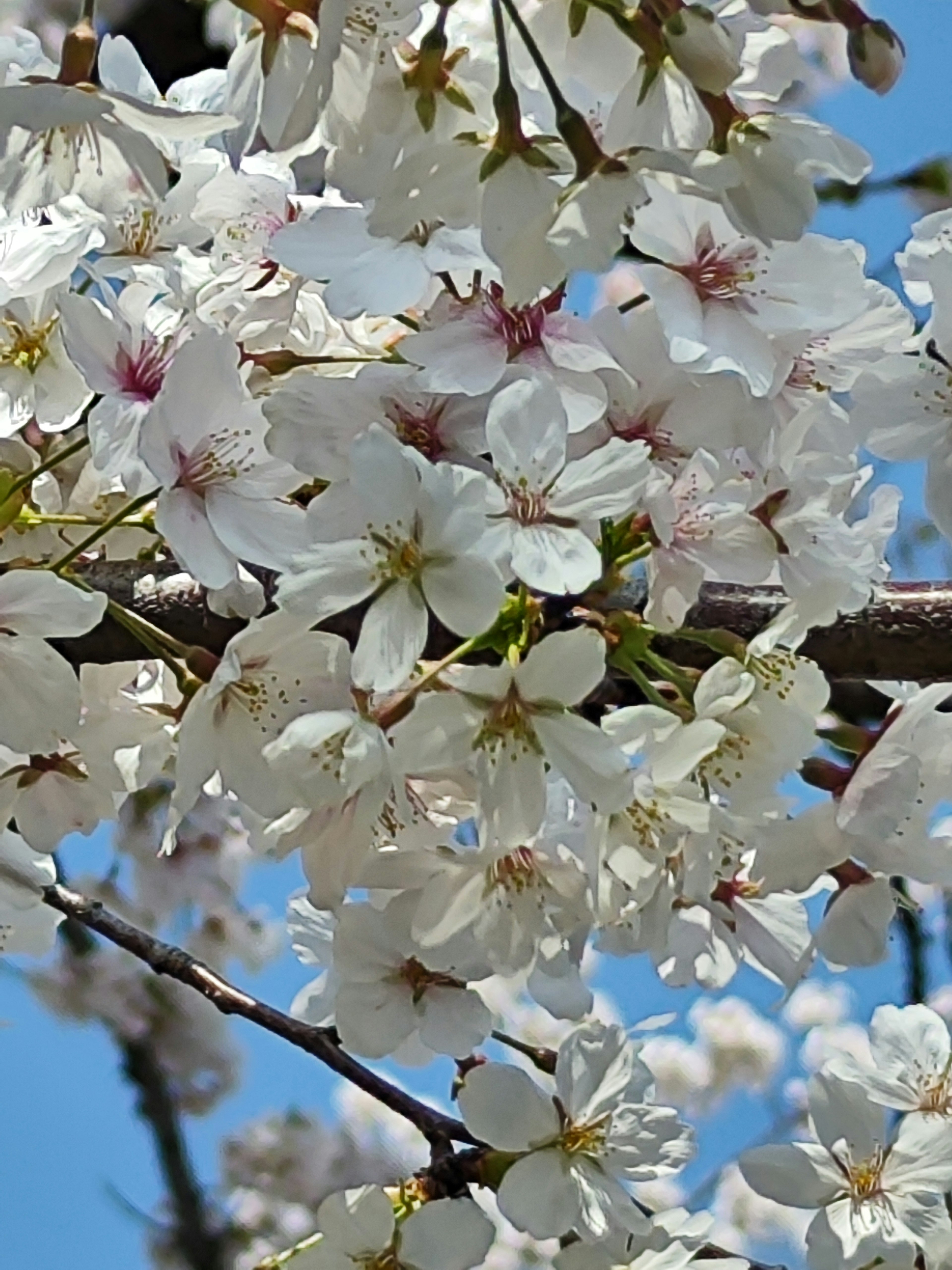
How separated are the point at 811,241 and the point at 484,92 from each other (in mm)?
140

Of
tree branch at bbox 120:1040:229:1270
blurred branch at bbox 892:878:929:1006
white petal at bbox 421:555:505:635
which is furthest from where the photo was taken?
tree branch at bbox 120:1040:229:1270

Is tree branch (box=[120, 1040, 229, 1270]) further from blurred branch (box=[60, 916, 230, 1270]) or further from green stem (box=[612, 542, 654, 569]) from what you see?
green stem (box=[612, 542, 654, 569])

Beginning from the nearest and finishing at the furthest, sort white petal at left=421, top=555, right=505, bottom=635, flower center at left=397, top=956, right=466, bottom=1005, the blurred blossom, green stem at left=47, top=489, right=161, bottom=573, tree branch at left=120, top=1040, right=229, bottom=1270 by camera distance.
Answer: white petal at left=421, top=555, right=505, bottom=635
green stem at left=47, top=489, right=161, bottom=573
flower center at left=397, top=956, right=466, bottom=1005
tree branch at left=120, top=1040, right=229, bottom=1270
the blurred blossom

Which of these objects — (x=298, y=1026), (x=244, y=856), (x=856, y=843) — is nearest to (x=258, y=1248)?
(x=244, y=856)

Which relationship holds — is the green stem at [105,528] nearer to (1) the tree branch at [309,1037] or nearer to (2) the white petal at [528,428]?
(2) the white petal at [528,428]

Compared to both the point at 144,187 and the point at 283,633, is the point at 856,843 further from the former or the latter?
the point at 144,187

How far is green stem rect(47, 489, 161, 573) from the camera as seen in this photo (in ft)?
1.82

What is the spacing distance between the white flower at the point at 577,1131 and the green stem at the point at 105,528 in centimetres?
32

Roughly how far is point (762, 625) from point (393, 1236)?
34cm

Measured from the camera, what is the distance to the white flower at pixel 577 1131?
679mm

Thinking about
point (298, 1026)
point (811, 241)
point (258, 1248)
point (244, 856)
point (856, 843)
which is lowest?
point (258, 1248)

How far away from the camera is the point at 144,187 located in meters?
0.61

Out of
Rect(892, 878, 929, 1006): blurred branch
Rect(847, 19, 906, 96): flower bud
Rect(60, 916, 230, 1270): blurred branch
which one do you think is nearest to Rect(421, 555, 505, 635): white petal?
Rect(847, 19, 906, 96): flower bud

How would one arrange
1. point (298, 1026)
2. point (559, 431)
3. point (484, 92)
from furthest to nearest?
point (298, 1026) → point (484, 92) → point (559, 431)
